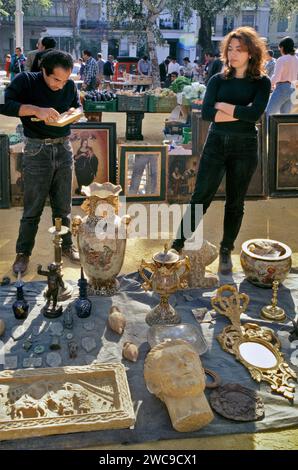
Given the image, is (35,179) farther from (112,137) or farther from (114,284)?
(112,137)

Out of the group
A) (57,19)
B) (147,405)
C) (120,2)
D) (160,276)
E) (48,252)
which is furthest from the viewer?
(57,19)

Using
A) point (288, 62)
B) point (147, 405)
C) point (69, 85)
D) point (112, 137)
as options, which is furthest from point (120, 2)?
point (147, 405)

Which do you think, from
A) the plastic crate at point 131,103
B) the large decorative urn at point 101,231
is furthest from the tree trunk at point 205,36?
the large decorative urn at point 101,231

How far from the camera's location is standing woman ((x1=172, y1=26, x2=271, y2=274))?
13.6 ft

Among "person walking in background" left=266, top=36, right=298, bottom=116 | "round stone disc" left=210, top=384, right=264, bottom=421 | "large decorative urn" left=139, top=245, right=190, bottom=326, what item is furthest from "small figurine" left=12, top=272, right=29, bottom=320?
"person walking in background" left=266, top=36, right=298, bottom=116

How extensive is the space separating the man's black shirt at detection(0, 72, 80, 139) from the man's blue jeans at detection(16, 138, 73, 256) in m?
0.10

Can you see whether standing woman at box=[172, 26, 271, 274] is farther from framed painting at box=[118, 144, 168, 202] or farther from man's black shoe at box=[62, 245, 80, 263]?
framed painting at box=[118, 144, 168, 202]

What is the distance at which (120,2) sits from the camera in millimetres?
23156

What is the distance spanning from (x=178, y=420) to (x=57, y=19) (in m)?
43.6

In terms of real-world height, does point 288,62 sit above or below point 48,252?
above

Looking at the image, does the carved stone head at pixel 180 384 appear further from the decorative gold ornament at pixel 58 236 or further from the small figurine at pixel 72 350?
the decorative gold ornament at pixel 58 236

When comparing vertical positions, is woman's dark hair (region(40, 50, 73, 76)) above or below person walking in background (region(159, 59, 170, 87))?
below

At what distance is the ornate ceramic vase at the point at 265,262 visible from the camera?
430 centimetres
